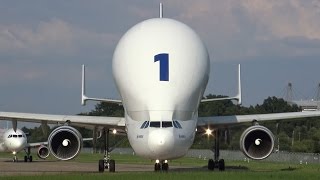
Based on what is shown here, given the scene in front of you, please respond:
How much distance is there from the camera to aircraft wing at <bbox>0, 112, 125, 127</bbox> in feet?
106

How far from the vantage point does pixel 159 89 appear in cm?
2702

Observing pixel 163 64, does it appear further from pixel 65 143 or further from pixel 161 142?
pixel 65 143

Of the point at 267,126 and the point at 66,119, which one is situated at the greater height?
the point at 267,126

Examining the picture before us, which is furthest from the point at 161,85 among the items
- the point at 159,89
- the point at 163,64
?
the point at 163,64

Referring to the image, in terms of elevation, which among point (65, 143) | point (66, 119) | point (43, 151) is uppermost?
point (43, 151)

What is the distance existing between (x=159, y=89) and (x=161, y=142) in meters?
2.02

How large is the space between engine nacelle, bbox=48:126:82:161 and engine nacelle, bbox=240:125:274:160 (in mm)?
6624

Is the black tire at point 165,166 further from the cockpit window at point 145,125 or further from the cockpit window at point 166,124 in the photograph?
the cockpit window at point 166,124

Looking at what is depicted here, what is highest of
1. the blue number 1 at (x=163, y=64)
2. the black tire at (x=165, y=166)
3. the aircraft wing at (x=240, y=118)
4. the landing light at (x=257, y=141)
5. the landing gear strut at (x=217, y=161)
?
the blue number 1 at (x=163, y=64)

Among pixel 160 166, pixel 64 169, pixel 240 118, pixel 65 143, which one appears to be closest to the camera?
pixel 160 166

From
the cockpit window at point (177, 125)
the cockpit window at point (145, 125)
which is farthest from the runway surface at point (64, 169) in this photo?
the cockpit window at point (177, 125)

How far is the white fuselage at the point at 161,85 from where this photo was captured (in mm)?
26719

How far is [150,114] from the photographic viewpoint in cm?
2703

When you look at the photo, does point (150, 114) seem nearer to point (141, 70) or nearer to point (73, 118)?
point (141, 70)
